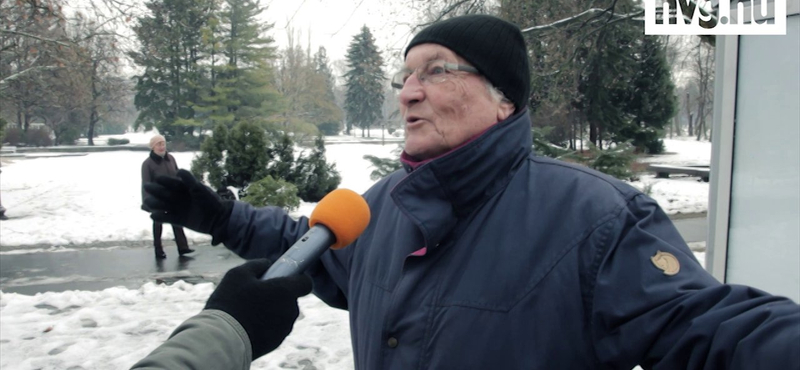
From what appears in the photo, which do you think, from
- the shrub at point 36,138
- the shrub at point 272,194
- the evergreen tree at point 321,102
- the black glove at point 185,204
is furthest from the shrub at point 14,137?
the black glove at point 185,204

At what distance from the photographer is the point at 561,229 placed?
159 cm

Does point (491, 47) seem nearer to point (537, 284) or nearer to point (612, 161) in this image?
point (537, 284)

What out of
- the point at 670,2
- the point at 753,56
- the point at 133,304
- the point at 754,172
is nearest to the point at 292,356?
the point at 133,304

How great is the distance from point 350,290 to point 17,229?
1300 centimetres

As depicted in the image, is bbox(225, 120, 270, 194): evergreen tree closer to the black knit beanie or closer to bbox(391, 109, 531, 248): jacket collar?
the black knit beanie

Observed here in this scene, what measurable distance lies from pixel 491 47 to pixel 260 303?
104 cm

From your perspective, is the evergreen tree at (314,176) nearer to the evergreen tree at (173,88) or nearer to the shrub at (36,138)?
the evergreen tree at (173,88)

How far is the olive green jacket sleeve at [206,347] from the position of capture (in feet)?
4.43

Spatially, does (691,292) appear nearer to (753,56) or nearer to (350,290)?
(350,290)

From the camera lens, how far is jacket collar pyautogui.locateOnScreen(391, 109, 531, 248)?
1734 millimetres

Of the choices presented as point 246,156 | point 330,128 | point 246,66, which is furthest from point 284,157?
point 330,128

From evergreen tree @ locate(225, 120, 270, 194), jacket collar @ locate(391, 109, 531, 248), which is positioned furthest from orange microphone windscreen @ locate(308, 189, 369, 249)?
evergreen tree @ locate(225, 120, 270, 194)

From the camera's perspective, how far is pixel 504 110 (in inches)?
76.9

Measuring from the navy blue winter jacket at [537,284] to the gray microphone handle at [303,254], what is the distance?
0.85 feet
